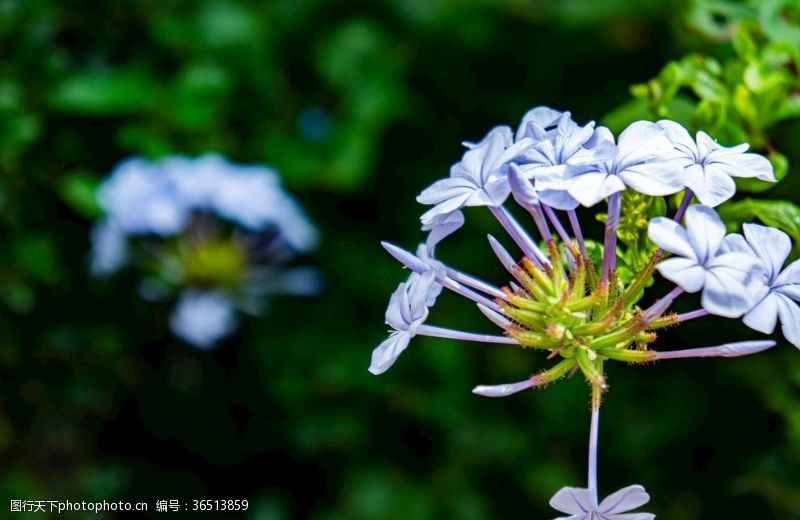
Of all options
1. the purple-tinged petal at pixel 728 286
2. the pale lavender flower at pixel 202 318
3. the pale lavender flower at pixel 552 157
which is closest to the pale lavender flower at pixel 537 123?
the pale lavender flower at pixel 552 157

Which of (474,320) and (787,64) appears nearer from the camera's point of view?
(787,64)

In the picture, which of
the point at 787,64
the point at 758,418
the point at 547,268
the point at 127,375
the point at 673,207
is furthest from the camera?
the point at 127,375

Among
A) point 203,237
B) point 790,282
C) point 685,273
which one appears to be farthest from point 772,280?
point 203,237

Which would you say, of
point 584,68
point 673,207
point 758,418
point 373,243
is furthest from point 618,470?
point 673,207

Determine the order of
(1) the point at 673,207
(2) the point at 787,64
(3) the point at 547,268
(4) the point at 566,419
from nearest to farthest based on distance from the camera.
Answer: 1. (3) the point at 547,268
2. (1) the point at 673,207
3. (2) the point at 787,64
4. (4) the point at 566,419

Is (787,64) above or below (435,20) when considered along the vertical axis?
below

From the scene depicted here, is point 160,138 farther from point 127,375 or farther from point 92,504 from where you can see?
point 92,504

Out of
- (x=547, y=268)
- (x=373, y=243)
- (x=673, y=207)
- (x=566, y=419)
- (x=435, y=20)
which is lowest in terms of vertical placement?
(x=547, y=268)

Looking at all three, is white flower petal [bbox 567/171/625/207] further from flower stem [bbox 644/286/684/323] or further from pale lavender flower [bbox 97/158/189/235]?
pale lavender flower [bbox 97/158/189/235]
